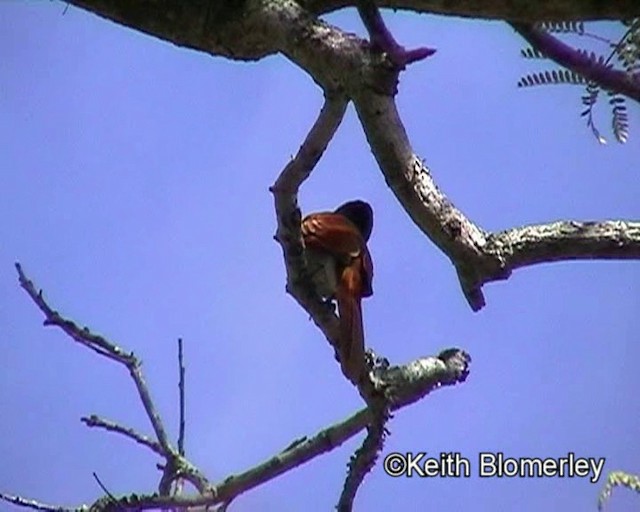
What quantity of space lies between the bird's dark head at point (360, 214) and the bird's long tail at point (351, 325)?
36 centimetres

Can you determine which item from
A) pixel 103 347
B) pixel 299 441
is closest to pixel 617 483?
pixel 299 441

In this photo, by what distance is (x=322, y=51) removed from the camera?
1.10m

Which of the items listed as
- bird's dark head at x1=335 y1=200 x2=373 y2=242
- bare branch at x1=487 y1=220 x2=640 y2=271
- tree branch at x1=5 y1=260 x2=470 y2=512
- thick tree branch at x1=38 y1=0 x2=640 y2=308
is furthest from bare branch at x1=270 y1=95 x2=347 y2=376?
bird's dark head at x1=335 y1=200 x2=373 y2=242

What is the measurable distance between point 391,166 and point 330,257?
0.59 m

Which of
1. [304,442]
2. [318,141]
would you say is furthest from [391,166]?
[304,442]

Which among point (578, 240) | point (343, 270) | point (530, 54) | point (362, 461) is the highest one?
point (530, 54)

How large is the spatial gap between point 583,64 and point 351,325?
1.70 ft

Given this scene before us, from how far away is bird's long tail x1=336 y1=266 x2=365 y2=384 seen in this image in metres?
1.43

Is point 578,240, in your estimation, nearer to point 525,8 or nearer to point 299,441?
point 525,8

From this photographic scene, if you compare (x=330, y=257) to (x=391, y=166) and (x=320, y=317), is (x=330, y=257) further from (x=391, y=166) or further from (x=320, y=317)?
(x=391, y=166)

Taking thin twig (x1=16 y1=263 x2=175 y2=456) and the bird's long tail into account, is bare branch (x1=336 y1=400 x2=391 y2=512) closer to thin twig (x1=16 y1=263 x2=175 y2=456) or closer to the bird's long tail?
the bird's long tail

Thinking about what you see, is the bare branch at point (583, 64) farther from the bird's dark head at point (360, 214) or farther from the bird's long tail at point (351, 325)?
the bird's dark head at point (360, 214)

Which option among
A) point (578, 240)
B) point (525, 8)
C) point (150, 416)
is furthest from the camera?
point (150, 416)

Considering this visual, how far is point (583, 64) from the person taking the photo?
1380 mm
